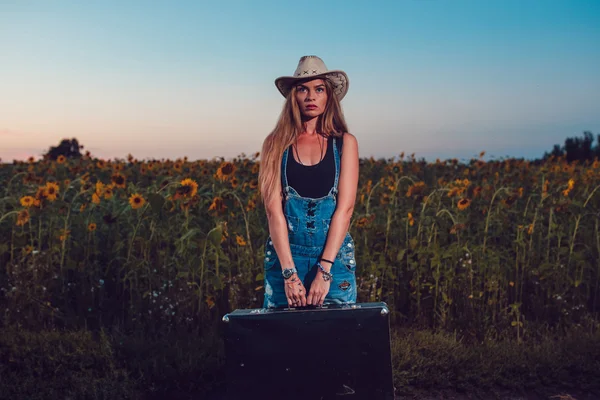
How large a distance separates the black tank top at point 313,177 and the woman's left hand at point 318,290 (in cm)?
33

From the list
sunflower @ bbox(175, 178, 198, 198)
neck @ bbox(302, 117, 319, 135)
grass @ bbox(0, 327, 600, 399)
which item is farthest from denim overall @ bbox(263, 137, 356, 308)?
sunflower @ bbox(175, 178, 198, 198)

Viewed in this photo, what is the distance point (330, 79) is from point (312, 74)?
0.37 ft

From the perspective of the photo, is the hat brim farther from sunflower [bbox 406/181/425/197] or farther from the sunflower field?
sunflower [bbox 406/181/425/197]

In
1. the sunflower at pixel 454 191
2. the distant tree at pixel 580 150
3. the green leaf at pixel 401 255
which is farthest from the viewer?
the distant tree at pixel 580 150

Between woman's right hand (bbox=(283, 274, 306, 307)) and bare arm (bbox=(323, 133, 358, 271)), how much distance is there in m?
0.12

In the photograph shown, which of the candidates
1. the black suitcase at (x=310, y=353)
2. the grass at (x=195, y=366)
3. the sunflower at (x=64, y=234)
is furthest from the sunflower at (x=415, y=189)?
the black suitcase at (x=310, y=353)

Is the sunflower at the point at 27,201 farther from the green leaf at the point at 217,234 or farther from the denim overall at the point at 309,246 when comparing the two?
the denim overall at the point at 309,246

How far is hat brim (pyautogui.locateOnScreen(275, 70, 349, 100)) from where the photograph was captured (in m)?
2.65

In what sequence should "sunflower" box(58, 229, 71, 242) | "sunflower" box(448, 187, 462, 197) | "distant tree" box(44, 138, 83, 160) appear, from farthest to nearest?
"distant tree" box(44, 138, 83, 160) → "sunflower" box(448, 187, 462, 197) → "sunflower" box(58, 229, 71, 242)

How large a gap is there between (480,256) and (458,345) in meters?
0.93

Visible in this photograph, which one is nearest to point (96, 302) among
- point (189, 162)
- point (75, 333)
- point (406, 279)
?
point (75, 333)

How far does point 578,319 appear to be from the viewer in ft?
16.0

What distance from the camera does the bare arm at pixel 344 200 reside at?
2.54m

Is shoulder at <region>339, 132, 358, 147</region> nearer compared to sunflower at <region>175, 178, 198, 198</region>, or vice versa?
shoulder at <region>339, 132, 358, 147</region>
